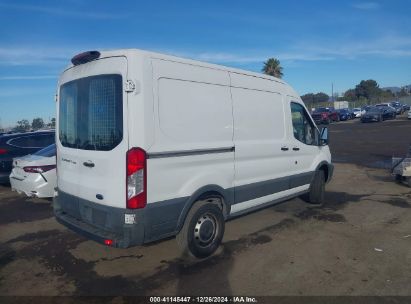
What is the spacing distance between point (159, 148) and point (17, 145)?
738cm

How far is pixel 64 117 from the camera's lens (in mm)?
4965

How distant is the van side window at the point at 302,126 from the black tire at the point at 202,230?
2.37m

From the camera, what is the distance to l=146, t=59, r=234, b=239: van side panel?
4.04 metres

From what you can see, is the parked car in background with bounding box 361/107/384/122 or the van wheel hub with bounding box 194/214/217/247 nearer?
the van wheel hub with bounding box 194/214/217/247

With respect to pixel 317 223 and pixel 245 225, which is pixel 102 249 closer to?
pixel 245 225

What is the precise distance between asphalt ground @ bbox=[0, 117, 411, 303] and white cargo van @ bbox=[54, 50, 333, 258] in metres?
0.47

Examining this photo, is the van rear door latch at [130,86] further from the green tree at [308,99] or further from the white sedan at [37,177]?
the green tree at [308,99]

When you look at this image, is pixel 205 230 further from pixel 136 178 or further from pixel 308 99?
pixel 308 99

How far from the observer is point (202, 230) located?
4.66m

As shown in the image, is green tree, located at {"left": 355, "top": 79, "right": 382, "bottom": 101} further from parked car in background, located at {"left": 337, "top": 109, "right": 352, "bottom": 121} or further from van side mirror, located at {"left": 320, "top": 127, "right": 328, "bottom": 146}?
van side mirror, located at {"left": 320, "top": 127, "right": 328, "bottom": 146}

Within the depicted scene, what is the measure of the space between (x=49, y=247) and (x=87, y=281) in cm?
146

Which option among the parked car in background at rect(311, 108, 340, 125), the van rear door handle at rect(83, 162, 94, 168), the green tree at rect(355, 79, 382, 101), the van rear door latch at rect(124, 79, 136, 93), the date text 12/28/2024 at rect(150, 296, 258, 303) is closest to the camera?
the date text 12/28/2024 at rect(150, 296, 258, 303)

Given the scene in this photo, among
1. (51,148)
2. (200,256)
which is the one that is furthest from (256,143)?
(51,148)

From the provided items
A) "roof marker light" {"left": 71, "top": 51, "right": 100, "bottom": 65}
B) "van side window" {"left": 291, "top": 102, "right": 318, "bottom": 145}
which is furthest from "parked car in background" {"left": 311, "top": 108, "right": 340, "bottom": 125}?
"roof marker light" {"left": 71, "top": 51, "right": 100, "bottom": 65}
